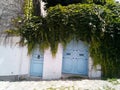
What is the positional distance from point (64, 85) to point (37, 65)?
273 centimetres

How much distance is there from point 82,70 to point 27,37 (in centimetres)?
390

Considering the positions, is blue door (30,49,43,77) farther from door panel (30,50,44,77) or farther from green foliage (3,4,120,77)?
green foliage (3,4,120,77)

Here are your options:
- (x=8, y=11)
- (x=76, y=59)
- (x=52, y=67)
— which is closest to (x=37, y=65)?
(x=52, y=67)

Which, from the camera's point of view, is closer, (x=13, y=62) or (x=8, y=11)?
→ (x=13, y=62)

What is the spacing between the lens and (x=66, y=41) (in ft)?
42.1

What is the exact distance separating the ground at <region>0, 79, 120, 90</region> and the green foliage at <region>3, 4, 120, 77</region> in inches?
62.4

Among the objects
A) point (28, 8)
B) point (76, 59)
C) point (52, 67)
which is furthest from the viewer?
point (28, 8)

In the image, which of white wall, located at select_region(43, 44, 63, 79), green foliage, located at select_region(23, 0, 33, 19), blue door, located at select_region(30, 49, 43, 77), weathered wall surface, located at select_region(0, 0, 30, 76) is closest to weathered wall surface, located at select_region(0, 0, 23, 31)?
green foliage, located at select_region(23, 0, 33, 19)

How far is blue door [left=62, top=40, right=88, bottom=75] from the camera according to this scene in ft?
43.0

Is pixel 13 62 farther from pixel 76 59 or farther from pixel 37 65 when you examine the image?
pixel 76 59

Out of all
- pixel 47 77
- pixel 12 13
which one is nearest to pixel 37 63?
pixel 47 77

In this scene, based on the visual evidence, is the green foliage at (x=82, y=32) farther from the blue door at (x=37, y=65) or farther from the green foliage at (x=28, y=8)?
the green foliage at (x=28, y=8)

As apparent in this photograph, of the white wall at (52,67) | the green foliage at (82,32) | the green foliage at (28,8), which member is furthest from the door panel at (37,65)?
the green foliage at (28,8)

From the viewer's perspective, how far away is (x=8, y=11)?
14102 mm
